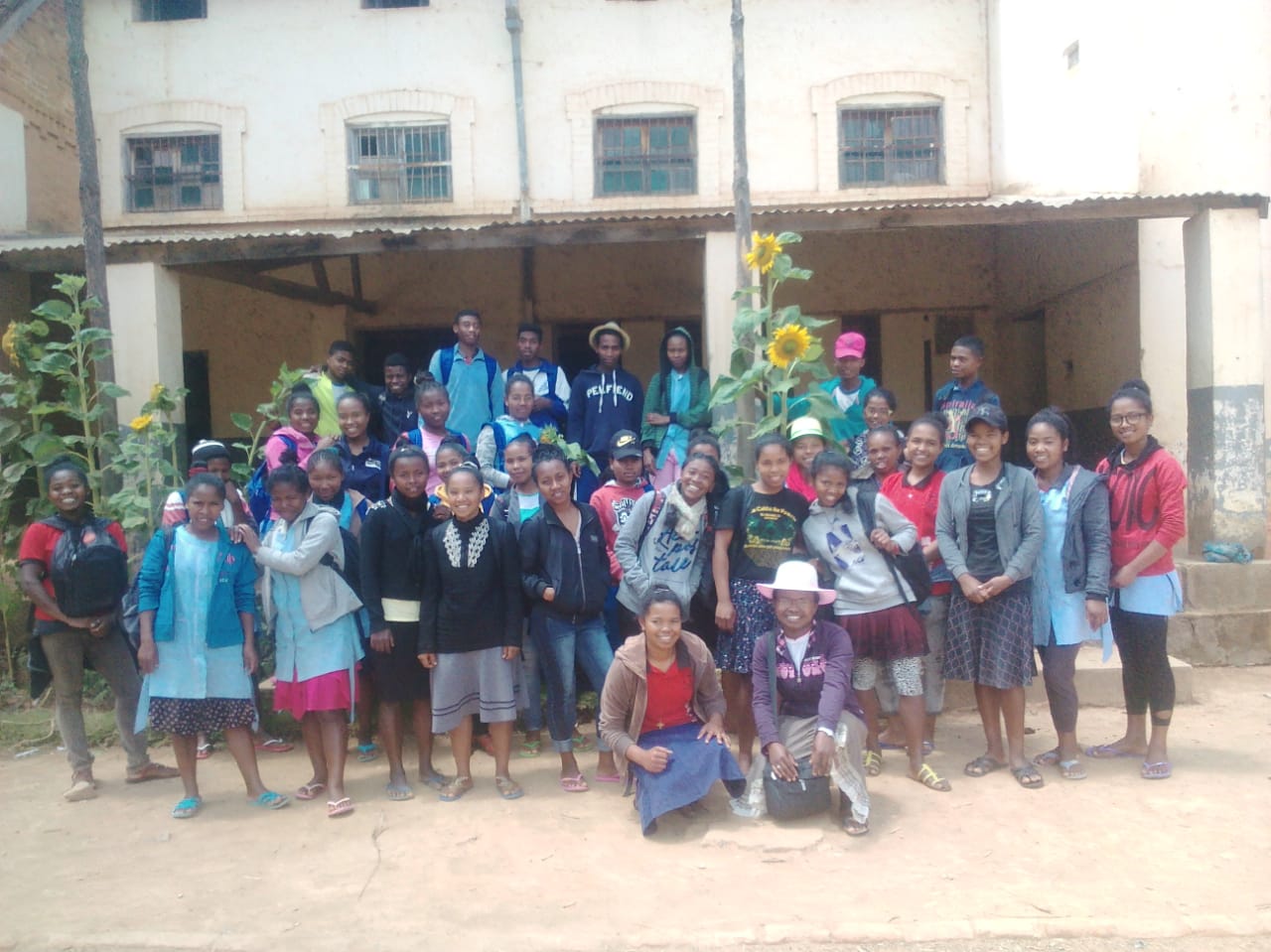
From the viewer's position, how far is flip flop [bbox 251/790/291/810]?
4535 mm

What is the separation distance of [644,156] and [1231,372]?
19.1 ft

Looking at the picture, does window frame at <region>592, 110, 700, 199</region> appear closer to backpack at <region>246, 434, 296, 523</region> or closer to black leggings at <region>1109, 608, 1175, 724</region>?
backpack at <region>246, 434, 296, 523</region>

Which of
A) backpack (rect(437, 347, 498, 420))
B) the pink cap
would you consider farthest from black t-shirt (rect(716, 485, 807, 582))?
backpack (rect(437, 347, 498, 420))

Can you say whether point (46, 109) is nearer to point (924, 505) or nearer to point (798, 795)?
point (924, 505)

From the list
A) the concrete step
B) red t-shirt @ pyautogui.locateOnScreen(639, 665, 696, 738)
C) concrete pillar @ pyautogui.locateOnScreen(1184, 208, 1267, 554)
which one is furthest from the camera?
concrete pillar @ pyautogui.locateOnScreen(1184, 208, 1267, 554)

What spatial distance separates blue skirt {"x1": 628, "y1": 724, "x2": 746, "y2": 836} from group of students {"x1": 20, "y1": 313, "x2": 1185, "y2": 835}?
0.02 meters

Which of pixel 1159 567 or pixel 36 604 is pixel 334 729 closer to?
pixel 36 604

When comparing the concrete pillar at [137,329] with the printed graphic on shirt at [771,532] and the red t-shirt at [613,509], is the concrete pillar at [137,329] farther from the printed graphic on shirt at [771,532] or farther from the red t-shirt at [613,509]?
the printed graphic on shirt at [771,532]

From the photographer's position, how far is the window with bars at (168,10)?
33.9ft

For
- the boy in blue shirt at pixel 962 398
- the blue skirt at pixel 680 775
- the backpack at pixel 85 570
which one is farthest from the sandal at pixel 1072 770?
the backpack at pixel 85 570

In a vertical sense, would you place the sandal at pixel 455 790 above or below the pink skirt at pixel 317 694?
below

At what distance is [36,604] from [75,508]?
19.3 inches

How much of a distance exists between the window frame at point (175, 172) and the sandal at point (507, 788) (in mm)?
7957

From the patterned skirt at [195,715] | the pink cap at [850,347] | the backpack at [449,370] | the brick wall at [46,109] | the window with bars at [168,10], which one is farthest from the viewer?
the window with bars at [168,10]
